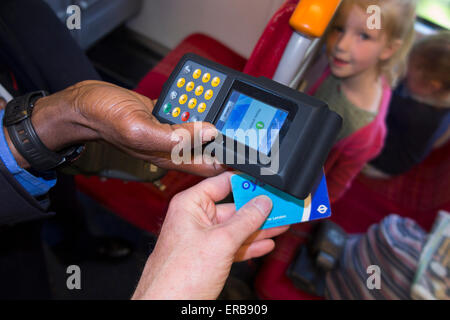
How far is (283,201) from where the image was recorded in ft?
1.82

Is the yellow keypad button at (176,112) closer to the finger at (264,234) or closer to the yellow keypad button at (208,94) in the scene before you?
the yellow keypad button at (208,94)

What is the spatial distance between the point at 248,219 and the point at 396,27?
1.83 ft

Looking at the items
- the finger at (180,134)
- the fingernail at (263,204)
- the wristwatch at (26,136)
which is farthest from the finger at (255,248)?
the wristwatch at (26,136)

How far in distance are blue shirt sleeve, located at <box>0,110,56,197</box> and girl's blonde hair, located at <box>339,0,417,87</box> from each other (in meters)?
0.57

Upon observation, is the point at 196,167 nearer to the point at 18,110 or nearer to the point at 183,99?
the point at 183,99

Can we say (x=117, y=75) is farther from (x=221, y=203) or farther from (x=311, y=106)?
(x=311, y=106)

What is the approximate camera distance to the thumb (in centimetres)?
49

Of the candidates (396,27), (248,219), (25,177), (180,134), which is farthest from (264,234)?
(396,27)

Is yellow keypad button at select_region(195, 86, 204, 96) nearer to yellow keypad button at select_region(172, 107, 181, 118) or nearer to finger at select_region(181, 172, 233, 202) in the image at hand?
yellow keypad button at select_region(172, 107, 181, 118)

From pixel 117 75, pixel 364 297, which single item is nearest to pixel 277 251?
pixel 364 297

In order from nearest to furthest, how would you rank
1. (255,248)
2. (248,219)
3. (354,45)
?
1. (248,219)
2. (255,248)
3. (354,45)

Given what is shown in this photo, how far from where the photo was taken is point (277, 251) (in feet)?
3.03

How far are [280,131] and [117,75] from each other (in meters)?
0.80

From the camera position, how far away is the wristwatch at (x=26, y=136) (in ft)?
1.78
